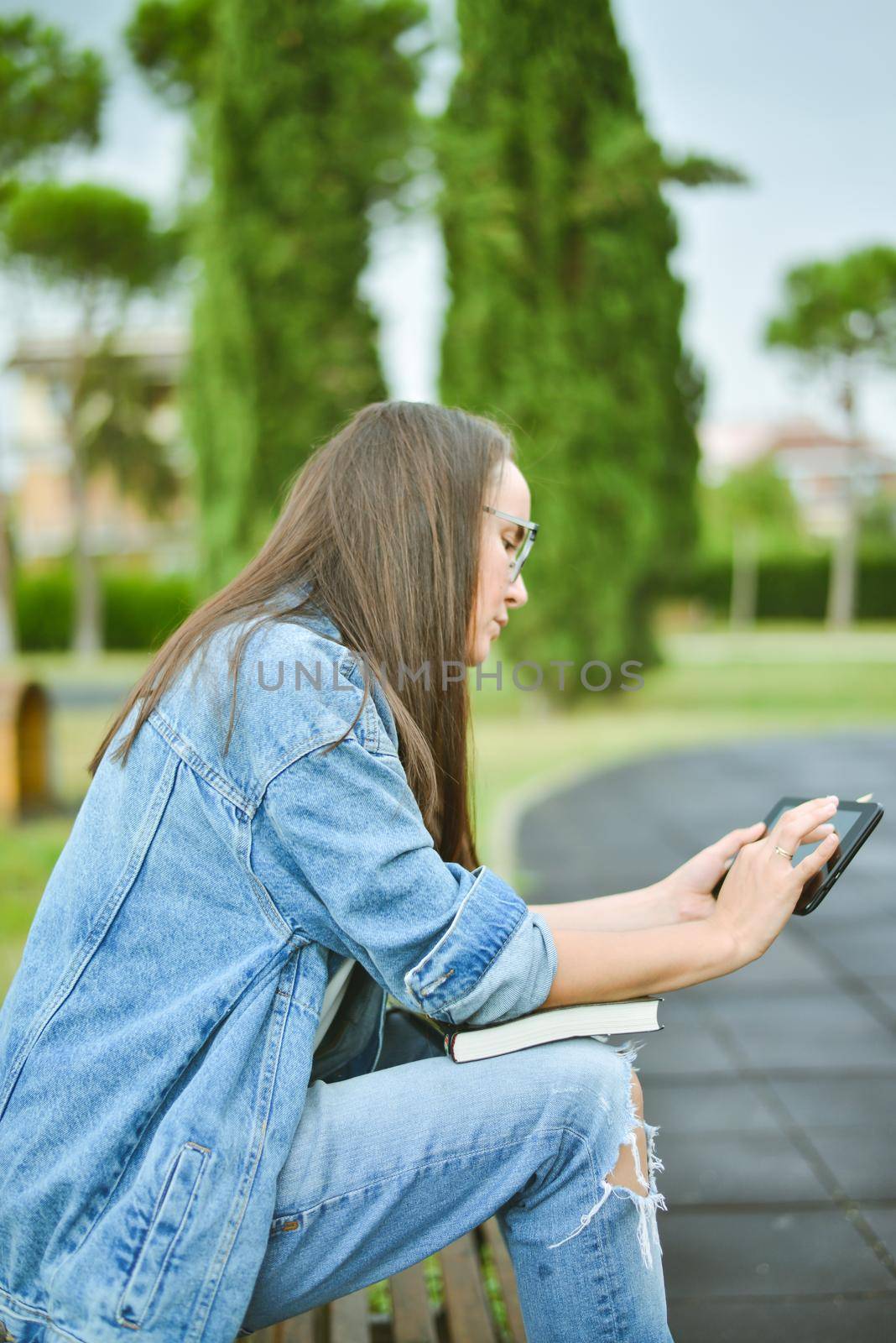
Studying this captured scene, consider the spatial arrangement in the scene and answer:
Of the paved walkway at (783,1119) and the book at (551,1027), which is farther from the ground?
the book at (551,1027)

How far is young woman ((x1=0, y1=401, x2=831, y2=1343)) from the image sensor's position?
45.2 inches

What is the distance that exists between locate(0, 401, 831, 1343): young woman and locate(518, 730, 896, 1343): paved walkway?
76 centimetres

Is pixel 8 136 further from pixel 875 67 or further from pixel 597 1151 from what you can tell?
pixel 597 1151

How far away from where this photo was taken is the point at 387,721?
4.26 feet

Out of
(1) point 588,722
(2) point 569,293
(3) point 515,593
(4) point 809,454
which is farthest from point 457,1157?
(4) point 809,454

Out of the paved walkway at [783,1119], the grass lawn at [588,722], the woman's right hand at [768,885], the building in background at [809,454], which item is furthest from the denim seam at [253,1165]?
the building in background at [809,454]

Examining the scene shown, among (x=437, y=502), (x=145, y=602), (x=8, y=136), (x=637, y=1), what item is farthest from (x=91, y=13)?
(x=437, y=502)

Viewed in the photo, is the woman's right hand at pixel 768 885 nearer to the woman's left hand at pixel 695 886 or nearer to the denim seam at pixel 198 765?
the woman's left hand at pixel 695 886

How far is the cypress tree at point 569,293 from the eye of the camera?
9.17 metres

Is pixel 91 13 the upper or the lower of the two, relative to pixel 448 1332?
upper

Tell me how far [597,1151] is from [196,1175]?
43 cm

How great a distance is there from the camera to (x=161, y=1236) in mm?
1105

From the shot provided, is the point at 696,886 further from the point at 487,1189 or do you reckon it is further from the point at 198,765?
the point at 198,765

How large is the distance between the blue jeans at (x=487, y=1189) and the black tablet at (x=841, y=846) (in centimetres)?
34
